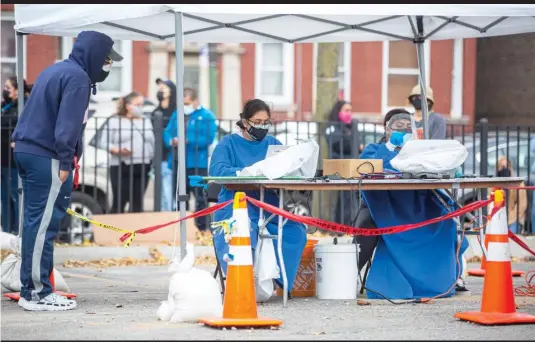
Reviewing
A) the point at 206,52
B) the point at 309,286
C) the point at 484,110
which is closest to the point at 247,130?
the point at 309,286

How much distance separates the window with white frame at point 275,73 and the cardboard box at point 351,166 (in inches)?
829

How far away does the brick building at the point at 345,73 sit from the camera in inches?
1180

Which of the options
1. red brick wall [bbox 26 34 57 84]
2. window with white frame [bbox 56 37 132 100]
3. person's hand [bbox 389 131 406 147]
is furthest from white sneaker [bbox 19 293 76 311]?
window with white frame [bbox 56 37 132 100]

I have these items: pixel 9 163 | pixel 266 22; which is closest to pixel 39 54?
pixel 9 163

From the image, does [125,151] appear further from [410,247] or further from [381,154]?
[410,247]

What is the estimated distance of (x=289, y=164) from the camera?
9.96 meters

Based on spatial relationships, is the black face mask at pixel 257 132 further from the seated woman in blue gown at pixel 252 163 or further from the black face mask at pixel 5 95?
the black face mask at pixel 5 95

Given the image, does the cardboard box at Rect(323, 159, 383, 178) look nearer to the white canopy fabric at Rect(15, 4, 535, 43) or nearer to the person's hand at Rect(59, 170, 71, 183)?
the white canopy fabric at Rect(15, 4, 535, 43)

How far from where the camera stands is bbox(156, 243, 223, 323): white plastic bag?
8.52m

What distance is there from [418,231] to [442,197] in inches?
16.2

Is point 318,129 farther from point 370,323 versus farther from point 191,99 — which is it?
point 370,323

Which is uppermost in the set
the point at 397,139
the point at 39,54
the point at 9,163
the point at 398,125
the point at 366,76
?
the point at 39,54

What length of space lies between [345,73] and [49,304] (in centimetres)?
2318

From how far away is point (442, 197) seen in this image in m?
10.6
